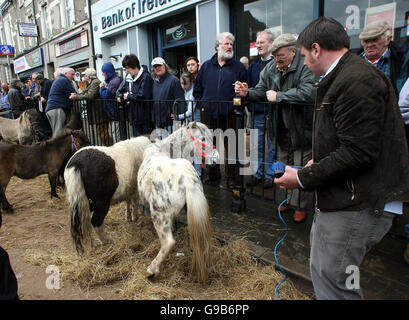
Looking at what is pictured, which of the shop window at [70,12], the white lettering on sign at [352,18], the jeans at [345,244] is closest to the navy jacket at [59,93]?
the white lettering on sign at [352,18]

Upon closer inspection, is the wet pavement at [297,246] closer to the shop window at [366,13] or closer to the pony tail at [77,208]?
the pony tail at [77,208]

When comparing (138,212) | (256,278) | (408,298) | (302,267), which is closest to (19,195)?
(138,212)

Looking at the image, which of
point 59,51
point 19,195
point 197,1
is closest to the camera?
point 19,195

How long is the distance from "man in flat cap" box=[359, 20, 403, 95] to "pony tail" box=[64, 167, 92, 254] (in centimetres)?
373

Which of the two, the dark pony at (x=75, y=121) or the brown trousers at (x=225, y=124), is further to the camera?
the dark pony at (x=75, y=121)

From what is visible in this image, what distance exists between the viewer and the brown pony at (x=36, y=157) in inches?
170

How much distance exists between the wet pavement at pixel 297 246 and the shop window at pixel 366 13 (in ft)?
11.6

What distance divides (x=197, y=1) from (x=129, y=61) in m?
3.77

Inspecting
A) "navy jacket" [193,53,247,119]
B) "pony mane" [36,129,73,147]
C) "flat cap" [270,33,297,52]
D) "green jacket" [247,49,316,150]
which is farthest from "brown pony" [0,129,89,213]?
"flat cap" [270,33,297,52]

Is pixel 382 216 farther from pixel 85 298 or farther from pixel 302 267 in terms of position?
pixel 85 298

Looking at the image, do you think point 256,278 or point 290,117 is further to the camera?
point 290,117

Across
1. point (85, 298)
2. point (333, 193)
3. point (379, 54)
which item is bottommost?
point (85, 298)

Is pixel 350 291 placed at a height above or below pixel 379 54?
below

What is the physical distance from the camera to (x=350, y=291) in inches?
60.6
